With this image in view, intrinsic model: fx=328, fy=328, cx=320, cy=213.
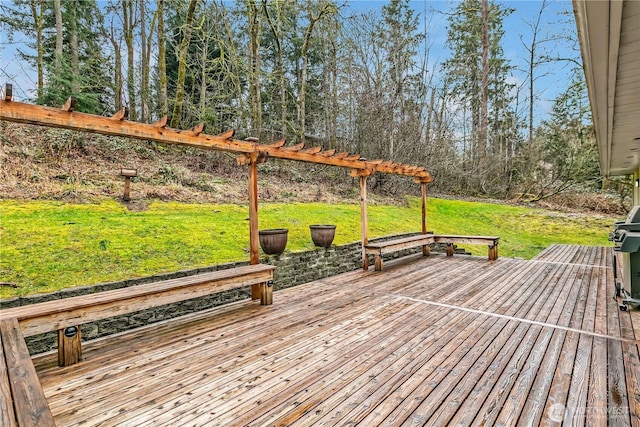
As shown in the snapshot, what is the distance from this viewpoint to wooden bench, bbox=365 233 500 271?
5.86m

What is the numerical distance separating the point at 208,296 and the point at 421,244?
4594mm

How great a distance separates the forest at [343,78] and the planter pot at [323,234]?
216 inches

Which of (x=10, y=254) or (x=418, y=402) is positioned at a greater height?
(x=10, y=254)

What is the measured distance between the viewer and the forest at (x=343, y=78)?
907 cm

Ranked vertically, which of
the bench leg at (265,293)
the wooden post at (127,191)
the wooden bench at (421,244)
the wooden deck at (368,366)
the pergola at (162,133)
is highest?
the pergola at (162,133)

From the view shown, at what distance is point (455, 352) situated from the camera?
2686 millimetres

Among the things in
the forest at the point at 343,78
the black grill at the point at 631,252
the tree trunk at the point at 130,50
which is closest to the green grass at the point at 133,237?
the forest at the point at 343,78

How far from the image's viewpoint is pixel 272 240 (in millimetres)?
4746

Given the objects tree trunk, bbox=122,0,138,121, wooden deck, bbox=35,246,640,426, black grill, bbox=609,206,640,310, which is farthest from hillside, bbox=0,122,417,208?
black grill, bbox=609,206,640,310

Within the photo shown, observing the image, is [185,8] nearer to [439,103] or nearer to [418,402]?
[439,103]

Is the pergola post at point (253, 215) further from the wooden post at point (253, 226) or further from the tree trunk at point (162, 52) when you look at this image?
the tree trunk at point (162, 52)

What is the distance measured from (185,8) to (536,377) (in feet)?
36.5

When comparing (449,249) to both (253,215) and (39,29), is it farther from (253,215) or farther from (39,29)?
(39,29)

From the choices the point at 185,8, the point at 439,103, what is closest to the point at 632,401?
the point at 185,8
